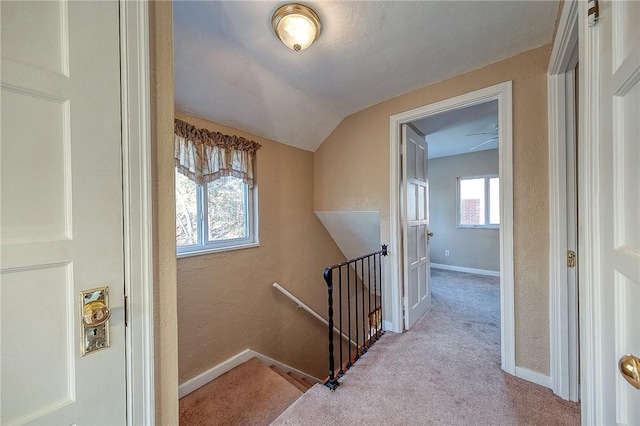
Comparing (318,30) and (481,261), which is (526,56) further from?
(481,261)

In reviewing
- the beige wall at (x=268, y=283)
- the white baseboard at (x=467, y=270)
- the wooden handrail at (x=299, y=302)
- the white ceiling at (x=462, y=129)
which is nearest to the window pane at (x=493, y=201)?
the white ceiling at (x=462, y=129)

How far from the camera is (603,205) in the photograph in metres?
0.68

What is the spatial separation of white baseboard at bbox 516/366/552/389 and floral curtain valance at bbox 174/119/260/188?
2.66 m

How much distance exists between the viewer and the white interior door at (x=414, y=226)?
92.4 inches

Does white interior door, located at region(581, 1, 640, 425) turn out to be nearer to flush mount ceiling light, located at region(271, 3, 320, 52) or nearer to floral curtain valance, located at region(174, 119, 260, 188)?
flush mount ceiling light, located at region(271, 3, 320, 52)

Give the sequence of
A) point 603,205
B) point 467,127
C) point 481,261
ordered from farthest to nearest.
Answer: point 481,261 → point 467,127 → point 603,205

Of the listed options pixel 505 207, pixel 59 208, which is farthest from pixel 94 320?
pixel 505 207

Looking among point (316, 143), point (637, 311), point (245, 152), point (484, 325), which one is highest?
point (316, 143)

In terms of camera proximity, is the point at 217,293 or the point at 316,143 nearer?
the point at 217,293

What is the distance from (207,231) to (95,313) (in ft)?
5.21

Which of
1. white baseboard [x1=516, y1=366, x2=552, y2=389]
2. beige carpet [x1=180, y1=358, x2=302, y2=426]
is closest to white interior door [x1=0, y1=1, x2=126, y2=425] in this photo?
beige carpet [x1=180, y1=358, x2=302, y2=426]

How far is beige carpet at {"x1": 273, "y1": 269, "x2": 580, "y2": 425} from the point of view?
138cm

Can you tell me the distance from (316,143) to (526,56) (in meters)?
1.96

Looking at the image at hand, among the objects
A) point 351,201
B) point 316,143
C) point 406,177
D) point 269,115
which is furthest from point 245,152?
point 406,177
